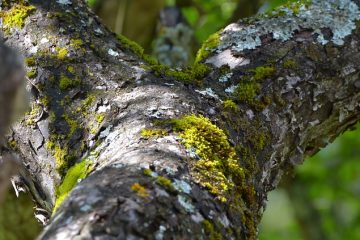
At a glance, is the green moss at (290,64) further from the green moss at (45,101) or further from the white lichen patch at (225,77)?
the green moss at (45,101)

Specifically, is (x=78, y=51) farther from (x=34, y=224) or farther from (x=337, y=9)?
(x=34, y=224)

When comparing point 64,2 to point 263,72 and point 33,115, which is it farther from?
point 263,72

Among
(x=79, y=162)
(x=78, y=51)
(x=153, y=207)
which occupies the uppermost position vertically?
(x=78, y=51)

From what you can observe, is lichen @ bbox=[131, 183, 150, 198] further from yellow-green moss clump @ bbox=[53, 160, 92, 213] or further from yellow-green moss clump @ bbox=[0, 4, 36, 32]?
yellow-green moss clump @ bbox=[0, 4, 36, 32]

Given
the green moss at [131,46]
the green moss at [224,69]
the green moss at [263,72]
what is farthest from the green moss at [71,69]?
the green moss at [263,72]

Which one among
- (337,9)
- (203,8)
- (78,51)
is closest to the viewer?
(78,51)

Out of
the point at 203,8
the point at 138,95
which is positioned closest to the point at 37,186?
the point at 138,95

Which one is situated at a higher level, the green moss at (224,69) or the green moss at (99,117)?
the green moss at (224,69)
